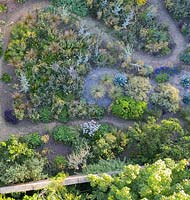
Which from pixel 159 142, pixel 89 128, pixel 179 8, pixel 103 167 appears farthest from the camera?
pixel 179 8

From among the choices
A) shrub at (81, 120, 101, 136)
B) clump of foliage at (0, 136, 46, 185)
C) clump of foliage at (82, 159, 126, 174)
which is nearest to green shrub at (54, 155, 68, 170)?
clump of foliage at (0, 136, 46, 185)

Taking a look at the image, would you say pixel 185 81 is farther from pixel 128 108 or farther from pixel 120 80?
pixel 128 108

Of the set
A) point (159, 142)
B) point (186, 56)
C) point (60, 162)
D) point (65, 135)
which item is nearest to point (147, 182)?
point (159, 142)

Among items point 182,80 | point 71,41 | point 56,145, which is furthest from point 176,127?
point 71,41

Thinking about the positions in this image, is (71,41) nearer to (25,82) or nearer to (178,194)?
(25,82)

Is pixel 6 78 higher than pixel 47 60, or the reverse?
pixel 47 60

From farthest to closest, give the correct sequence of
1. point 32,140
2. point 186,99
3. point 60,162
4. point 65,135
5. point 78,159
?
point 186,99 → point 65,135 → point 32,140 → point 60,162 → point 78,159
